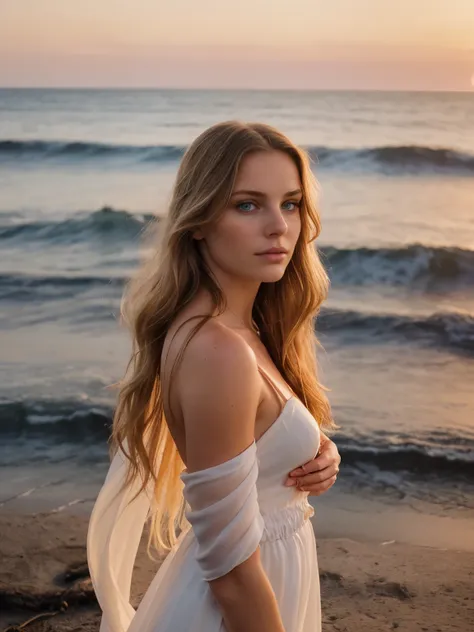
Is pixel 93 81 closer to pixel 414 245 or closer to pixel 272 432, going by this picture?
pixel 414 245

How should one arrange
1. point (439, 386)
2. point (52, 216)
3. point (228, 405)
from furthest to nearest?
point (52, 216), point (439, 386), point (228, 405)

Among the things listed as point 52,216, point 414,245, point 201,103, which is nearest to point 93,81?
point 52,216

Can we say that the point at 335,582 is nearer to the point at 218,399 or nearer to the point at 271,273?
the point at 271,273

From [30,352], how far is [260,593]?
6.61 meters

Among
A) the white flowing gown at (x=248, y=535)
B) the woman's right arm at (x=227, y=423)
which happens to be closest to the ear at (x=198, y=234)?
the woman's right arm at (x=227, y=423)

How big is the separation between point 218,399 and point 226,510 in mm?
231

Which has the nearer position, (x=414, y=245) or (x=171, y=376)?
(x=171, y=376)

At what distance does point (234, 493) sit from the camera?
177 centimetres

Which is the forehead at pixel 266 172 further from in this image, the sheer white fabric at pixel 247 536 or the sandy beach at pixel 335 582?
the sandy beach at pixel 335 582

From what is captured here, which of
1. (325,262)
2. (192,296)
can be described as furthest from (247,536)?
(325,262)

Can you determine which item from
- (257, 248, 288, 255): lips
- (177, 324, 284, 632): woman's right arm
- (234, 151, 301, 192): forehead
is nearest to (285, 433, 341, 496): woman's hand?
(177, 324, 284, 632): woman's right arm

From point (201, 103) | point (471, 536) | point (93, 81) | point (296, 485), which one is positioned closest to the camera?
point (296, 485)

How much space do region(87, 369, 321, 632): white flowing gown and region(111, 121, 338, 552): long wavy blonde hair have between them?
164 millimetres

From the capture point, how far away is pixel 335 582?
4.05 meters
